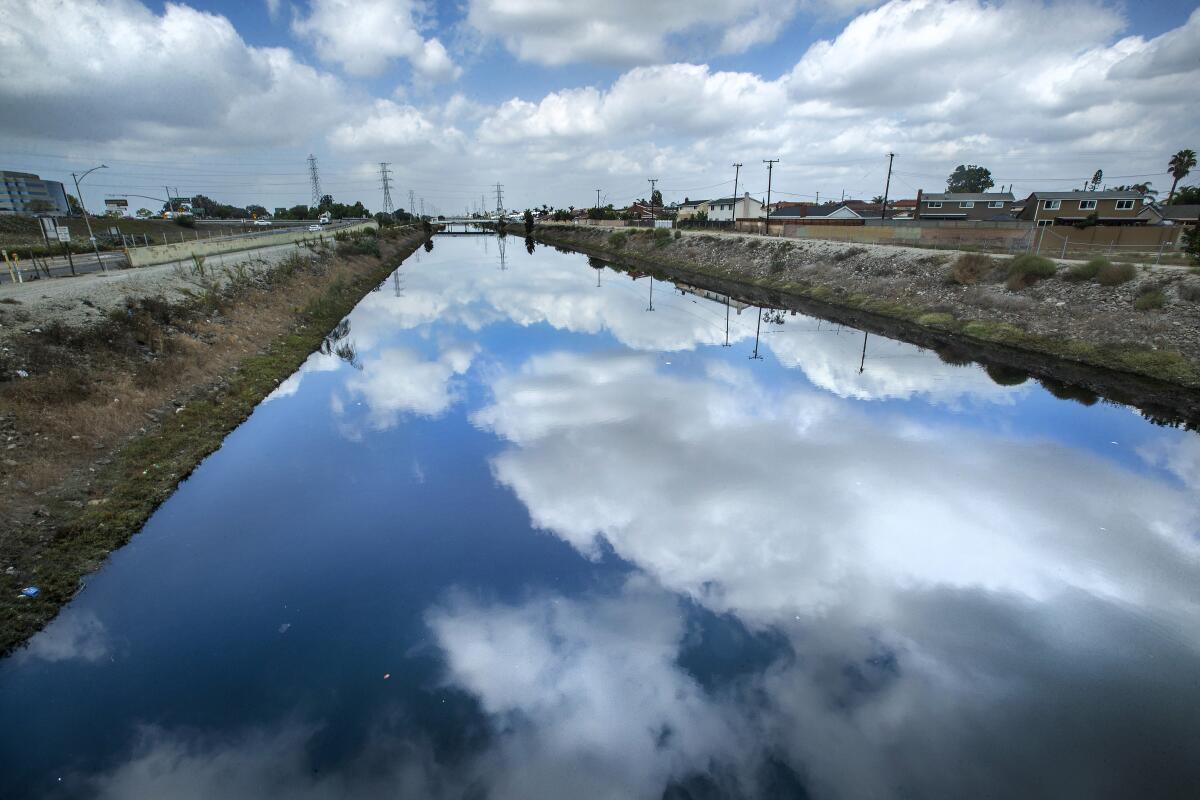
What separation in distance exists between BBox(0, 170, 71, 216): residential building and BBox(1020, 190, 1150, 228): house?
517 feet

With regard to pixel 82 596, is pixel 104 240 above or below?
above

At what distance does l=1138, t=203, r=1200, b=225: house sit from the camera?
2537 inches

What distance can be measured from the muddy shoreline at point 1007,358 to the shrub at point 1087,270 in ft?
17.6

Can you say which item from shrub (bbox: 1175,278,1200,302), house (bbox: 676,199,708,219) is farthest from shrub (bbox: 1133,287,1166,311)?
house (bbox: 676,199,708,219)

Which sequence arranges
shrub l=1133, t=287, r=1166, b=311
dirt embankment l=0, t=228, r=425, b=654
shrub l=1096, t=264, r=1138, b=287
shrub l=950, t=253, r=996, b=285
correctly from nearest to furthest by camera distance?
dirt embankment l=0, t=228, r=425, b=654, shrub l=1133, t=287, r=1166, b=311, shrub l=1096, t=264, r=1138, b=287, shrub l=950, t=253, r=996, b=285

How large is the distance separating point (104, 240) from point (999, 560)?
63789 millimetres

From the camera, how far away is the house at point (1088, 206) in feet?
211

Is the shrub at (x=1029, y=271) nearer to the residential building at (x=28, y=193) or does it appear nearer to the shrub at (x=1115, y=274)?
the shrub at (x=1115, y=274)

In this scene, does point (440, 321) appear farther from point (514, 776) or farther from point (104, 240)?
point (104, 240)

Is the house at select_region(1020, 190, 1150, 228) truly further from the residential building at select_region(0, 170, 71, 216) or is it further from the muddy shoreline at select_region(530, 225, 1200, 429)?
the residential building at select_region(0, 170, 71, 216)

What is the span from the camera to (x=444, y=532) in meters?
10.5

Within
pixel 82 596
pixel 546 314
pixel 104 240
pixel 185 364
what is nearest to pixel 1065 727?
pixel 82 596

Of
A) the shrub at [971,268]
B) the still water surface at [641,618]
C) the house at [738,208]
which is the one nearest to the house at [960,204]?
the house at [738,208]

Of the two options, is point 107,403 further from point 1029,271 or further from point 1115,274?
point 1115,274
